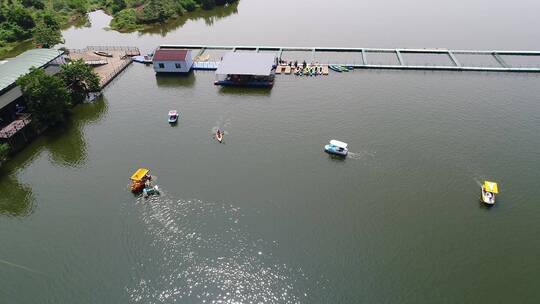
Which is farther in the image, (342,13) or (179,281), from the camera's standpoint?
(342,13)

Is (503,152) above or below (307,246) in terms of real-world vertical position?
above

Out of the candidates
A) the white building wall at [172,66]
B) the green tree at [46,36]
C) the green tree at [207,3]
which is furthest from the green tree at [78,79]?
the green tree at [207,3]

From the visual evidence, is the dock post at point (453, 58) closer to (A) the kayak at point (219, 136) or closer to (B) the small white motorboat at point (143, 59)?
(A) the kayak at point (219, 136)

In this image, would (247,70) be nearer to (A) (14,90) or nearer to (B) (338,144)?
(B) (338,144)

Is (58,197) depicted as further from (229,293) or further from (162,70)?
(162,70)

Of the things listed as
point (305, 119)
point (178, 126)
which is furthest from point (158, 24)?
point (305, 119)

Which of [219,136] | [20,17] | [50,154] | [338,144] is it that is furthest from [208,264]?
[20,17]
